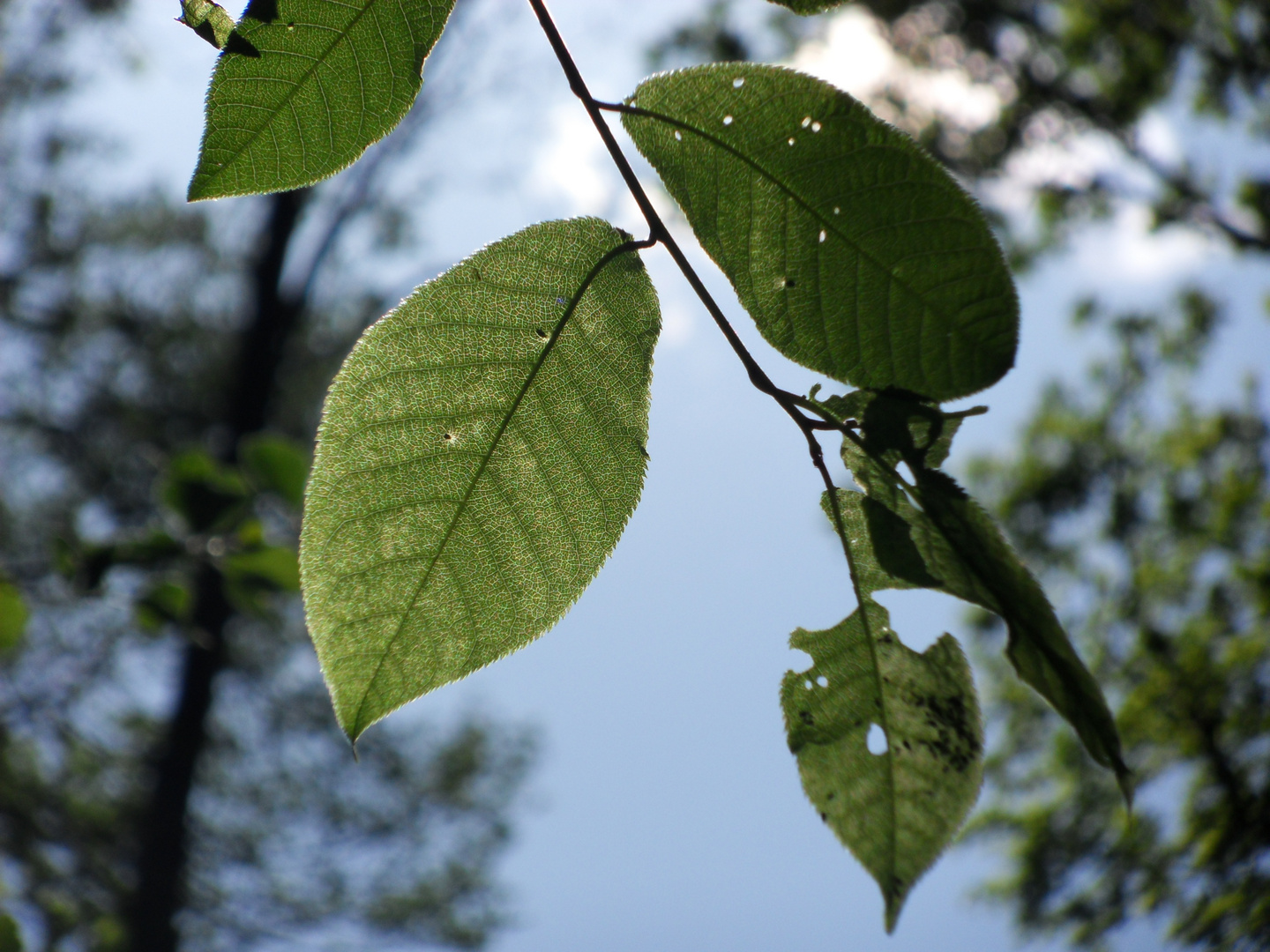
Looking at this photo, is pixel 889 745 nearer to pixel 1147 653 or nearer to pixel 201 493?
pixel 201 493

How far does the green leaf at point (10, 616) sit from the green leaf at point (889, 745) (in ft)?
4.57

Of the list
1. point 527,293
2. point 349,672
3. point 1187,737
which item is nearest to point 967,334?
point 527,293

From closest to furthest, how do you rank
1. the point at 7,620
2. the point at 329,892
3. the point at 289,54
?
the point at 289,54 < the point at 7,620 < the point at 329,892

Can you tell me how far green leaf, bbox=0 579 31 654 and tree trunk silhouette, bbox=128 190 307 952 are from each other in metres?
6.09

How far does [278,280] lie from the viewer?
814cm

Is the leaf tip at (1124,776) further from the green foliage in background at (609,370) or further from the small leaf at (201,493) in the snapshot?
the small leaf at (201,493)

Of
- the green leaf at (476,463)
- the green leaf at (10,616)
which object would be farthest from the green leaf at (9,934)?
the green leaf at (476,463)

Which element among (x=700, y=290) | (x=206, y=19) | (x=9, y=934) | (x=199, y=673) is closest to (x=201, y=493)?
(x=9, y=934)

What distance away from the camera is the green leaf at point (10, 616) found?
1360mm

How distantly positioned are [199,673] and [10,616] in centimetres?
733

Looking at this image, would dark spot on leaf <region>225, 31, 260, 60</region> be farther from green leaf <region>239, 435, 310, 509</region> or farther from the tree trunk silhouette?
the tree trunk silhouette

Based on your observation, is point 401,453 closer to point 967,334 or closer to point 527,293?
point 527,293

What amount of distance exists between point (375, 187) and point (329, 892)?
295 inches

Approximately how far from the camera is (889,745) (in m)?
0.46
